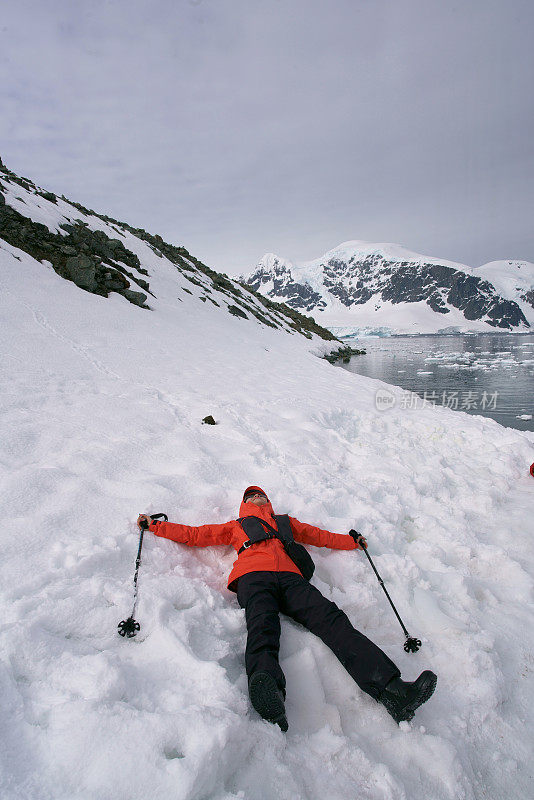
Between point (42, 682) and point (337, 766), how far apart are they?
175 centimetres

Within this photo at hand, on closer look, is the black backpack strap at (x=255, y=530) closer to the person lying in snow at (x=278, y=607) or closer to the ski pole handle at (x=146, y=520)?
the person lying in snow at (x=278, y=607)

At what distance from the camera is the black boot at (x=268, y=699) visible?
214cm

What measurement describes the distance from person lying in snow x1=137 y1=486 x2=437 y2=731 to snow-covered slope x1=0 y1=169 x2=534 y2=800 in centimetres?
14

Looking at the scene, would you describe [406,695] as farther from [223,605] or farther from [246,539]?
[246,539]

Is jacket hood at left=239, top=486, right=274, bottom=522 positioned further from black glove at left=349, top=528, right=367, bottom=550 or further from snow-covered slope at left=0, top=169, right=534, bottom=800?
black glove at left=349, top=528, right=367, bottom=550

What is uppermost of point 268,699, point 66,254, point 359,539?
point 66,254

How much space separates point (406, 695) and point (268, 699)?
92 cm

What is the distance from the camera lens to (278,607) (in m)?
2.99

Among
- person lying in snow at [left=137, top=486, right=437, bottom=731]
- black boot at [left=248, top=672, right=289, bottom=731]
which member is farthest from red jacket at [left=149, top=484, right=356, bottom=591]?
black boot at [left=248, top=672, right=289, bottom=731]

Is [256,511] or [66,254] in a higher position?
[66,254]

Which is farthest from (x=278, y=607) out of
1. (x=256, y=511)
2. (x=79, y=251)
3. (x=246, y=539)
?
(x=79, y=251)

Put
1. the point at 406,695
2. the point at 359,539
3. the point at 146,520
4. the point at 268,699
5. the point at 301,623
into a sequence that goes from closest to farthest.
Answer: the point at 268,699, the point at 406,695, the point at 301,623, the point at 146,520, the point at 359,539

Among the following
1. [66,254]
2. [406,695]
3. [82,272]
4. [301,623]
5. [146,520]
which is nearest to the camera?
[406,695]

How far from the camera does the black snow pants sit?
2.43m
